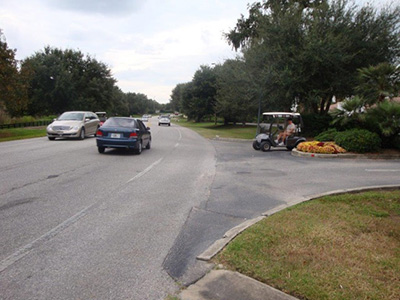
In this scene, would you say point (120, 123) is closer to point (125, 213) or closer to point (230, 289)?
point (125, 213)

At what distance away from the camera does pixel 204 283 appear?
3.55m

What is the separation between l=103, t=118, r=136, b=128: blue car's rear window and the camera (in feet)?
47.0

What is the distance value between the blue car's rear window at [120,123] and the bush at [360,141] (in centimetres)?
Result: 971

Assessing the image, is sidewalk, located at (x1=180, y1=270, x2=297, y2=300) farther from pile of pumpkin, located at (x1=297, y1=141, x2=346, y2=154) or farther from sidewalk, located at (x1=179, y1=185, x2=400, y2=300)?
pile of pumpkin, located at (x1=297, y1=141, x2=346, y2=154)

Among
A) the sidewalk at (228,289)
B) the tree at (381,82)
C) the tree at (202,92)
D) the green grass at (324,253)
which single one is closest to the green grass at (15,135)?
the green grass at (324,253)

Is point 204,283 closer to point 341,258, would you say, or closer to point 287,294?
point 287,294

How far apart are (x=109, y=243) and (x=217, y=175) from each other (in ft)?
19.3

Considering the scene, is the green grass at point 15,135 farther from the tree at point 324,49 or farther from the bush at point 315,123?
the bush at point 315,123

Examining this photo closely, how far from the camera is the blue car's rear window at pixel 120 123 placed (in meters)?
14.3

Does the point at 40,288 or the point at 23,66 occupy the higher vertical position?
the point at 23,66

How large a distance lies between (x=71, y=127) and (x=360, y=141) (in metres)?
16.1

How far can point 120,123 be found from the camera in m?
14.5

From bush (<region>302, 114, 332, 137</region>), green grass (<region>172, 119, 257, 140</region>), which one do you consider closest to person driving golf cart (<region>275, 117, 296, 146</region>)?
bush (<region>302, 114, 332, 137</region>)

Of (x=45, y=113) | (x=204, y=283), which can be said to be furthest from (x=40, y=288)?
(x=45, y=113)
